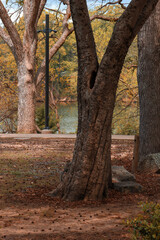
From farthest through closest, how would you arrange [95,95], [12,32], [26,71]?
[26,71] → [12,32] → [95,95]

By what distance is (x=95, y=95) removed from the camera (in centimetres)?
623

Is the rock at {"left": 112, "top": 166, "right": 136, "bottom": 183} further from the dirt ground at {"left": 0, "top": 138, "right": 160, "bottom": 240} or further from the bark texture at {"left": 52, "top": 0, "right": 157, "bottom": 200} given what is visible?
the bark texture at {"left": 52, "top": 0, "right": 157, "bottom": 200}

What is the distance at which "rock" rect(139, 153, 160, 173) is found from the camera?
906 cm

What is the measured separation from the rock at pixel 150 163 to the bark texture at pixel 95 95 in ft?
9.43

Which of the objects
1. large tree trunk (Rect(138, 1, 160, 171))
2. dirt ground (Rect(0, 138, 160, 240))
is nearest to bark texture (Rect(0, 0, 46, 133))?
dirt ground (Rect(0, 138, 160, 240))

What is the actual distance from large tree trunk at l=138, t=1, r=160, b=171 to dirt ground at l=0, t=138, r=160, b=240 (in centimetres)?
100

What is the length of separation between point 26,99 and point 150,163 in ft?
33.7

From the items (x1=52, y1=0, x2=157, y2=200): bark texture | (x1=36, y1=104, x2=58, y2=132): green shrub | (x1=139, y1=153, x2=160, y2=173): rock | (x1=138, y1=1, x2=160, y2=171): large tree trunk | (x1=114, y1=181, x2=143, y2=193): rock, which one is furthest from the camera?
(x1=36, y1=104, x2=58, y2=132): green shrub

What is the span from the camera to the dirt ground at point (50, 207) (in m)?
4.70

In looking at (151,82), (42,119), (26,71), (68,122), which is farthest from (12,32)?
(68,122)

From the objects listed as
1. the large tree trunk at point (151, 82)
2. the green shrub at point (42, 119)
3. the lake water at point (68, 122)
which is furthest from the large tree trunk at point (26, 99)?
the large tree trunk at point (151, 82)

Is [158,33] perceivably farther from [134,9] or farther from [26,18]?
[26,18]

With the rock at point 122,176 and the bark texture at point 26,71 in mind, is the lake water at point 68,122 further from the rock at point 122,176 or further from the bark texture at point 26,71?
the rock at point 122,176

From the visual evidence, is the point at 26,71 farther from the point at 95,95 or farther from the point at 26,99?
the point at 95,95
